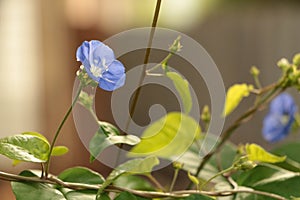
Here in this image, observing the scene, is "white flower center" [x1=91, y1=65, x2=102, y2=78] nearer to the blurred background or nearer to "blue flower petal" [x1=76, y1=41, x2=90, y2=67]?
"blue flower petal" [x1=76, y1=41, x2=90, y2=67]

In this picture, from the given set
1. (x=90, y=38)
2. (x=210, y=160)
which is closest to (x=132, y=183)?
(x=210, y=160)

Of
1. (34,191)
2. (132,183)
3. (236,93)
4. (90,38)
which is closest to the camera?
(34,191)

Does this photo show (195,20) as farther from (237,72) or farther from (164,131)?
(164,131)

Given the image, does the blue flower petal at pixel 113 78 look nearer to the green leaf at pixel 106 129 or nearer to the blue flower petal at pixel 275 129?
the green leaf at pixel 106 129

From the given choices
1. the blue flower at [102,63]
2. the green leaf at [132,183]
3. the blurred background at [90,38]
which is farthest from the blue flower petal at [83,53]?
the blurred background at [90,38]

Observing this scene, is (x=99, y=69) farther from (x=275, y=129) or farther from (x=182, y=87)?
(x=275, y=129)

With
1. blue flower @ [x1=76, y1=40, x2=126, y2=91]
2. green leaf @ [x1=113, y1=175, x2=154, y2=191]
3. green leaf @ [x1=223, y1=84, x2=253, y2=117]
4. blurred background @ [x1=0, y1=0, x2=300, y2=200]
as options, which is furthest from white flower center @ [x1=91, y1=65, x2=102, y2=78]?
blurred background @ [x1=0, y1=0, x2=300, y2=200]
